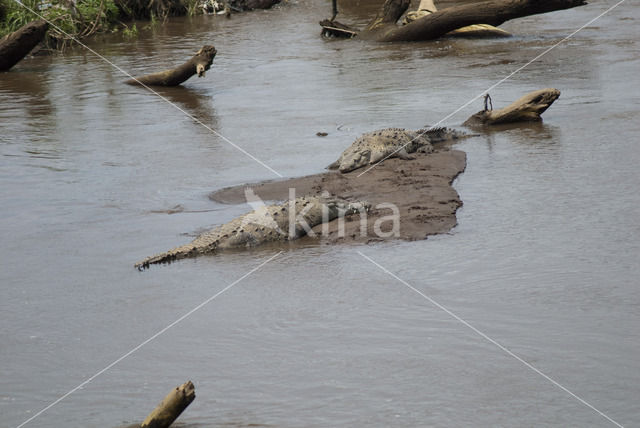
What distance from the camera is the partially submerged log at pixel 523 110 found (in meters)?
10.3

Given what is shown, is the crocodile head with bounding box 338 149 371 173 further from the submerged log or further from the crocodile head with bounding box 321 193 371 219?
the submerged log

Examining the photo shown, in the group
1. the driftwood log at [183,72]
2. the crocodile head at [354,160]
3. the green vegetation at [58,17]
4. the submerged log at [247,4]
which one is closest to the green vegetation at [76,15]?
the green vegetation at [58,17]

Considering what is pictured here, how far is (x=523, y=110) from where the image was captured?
1041 cm

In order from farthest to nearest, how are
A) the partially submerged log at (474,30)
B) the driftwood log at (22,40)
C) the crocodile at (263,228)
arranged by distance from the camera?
1. the partially submerged log at (474,30)
2. the driftwood log at (22,40)
3. the crocodile at (263,228)

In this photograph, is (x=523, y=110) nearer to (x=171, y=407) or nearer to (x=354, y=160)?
(x=354, y=160)

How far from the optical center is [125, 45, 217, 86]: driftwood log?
46.4ft

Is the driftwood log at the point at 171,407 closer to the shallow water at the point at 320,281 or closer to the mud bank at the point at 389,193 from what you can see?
the shallow water at the point at 320,281

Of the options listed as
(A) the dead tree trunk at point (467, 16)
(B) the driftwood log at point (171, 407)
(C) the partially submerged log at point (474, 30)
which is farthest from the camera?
(C) the partially submerged log at point (474, 30)

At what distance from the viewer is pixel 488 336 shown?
15.9 ft

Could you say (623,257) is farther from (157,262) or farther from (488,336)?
(157,262)

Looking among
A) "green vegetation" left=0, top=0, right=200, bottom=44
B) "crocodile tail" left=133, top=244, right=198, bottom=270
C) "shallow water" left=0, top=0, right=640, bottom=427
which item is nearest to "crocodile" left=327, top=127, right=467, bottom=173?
"shallow water" left=0, top=0, right=640, bottom=427

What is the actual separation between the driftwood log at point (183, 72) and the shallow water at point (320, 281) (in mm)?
1785

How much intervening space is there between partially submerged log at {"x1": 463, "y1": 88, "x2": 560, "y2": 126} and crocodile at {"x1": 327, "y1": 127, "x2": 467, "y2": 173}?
0.94m

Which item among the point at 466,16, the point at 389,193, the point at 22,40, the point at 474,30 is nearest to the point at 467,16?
the point at 466,16
